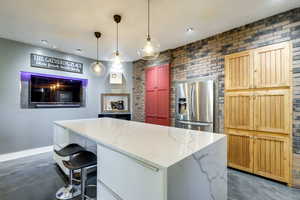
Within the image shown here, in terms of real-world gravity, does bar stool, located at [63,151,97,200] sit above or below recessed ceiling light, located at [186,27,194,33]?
below

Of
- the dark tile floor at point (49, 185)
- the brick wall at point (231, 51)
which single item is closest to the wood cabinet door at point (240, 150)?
the dark tile floor at point (49, 185)

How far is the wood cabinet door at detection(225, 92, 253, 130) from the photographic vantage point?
102 inches

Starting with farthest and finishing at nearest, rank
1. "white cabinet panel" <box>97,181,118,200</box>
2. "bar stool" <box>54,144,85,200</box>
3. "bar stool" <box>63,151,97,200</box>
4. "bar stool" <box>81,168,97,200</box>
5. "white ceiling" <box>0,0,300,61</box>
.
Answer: "white ceiling" <box>0,0,300,61</box> < "bar stool" <box>54,144,85,200</box> < "bar stool" <box>81,168,97,200</box> < "bar stool" <box>63,151,97,200</box> < "white cabinet panel" <box>97,181,118,200</box>

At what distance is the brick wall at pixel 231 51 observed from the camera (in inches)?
85.2

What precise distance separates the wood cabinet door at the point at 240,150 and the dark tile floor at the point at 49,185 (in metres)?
0.14

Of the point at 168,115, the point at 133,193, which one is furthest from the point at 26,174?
the point at 168,115

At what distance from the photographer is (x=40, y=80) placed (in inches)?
152

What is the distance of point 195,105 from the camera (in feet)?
10.7

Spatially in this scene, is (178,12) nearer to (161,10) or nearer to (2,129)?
(161,10)

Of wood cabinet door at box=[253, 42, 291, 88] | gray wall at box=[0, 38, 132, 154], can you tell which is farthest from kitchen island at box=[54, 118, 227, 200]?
gray wall at box=[0, 38, 132, 154]

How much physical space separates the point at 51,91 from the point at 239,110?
470 cm

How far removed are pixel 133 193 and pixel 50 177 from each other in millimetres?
2247

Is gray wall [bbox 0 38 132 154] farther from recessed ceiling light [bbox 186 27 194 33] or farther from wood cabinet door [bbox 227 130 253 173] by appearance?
wood cabinet door [bbox 227 130 253 173]

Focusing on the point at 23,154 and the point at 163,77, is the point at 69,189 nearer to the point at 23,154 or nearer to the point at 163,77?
the point at 23,154
